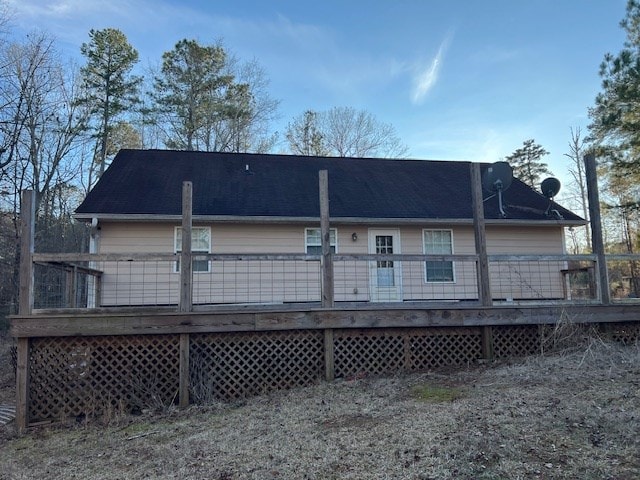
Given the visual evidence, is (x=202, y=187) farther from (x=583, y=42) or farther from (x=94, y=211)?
(x=583, y=42)

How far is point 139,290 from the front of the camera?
978 cm

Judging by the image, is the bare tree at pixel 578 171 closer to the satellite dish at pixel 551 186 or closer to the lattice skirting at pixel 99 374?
the satellite dish at pixel 551 186

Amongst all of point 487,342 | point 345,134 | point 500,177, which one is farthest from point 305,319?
point 345,134

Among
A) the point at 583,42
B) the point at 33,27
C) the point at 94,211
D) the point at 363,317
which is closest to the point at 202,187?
the point at 94,211

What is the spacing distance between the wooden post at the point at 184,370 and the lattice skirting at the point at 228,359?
9cm

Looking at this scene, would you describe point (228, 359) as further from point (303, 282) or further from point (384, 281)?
point (384, 281)

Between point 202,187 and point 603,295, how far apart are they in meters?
8.83

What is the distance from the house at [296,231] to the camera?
9938 mm

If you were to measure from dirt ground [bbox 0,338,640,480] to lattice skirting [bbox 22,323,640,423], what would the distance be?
1.10ft

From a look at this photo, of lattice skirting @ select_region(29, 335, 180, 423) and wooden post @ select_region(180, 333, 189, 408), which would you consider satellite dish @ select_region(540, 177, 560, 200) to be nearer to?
wooden post @ select_region(180, 333, 189, 408)

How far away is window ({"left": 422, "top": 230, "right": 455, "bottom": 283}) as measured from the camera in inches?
432

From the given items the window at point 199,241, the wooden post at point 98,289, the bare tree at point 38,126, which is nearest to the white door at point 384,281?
the window at point 199,241

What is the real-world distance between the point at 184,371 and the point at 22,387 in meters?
1.84

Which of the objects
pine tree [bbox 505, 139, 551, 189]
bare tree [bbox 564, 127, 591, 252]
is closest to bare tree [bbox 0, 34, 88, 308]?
bare tree [bbox 564, 127, 591, 252]
